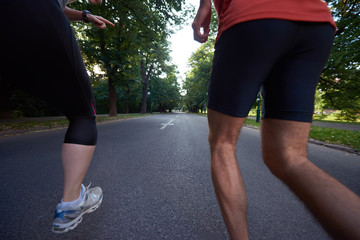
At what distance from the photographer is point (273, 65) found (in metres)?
0.74

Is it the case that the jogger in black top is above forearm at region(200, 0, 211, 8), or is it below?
below

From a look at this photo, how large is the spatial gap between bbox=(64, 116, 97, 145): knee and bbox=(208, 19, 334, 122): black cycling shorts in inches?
33.4

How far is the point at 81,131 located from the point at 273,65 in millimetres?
1173

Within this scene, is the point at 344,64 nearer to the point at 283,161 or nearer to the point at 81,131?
the point at 283,161

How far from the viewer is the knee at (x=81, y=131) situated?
3.57ft

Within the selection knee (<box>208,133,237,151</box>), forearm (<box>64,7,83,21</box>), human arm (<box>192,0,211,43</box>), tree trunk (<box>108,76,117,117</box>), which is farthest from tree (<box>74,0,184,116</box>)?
knee (<box>208,133,237,151</box>)

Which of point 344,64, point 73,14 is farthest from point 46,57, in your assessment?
point 344,64

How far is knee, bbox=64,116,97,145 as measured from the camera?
109cm

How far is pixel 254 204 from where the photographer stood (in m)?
1.50

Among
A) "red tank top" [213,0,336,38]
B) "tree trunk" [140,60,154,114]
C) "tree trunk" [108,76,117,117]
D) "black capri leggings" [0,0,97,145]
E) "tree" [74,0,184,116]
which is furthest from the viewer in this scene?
"tree trunk" [140,60,154,114]

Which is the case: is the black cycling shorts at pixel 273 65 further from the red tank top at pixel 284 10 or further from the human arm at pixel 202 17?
the human arm at pixel 202 17

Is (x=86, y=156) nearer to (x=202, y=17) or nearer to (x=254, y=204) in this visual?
(x=202, y=17)

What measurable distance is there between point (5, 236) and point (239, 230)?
1404 mm

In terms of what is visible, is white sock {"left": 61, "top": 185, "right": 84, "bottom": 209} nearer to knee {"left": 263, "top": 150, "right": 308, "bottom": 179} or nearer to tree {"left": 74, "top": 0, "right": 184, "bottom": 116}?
knee {"left": 263, "top": 150, "right": 308, "bottom": 179}
